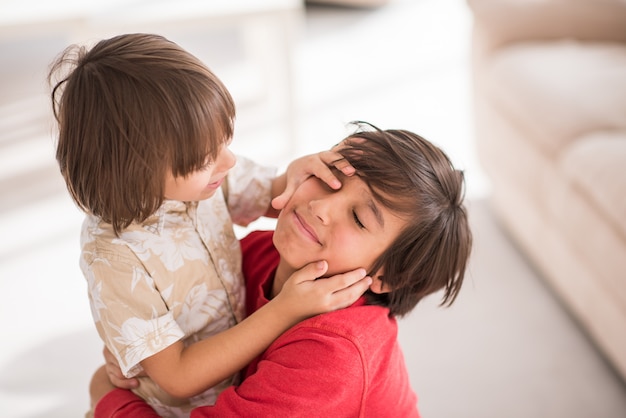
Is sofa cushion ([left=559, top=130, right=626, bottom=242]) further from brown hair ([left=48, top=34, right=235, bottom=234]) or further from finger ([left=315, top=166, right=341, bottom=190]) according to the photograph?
brown hair ([left=48, top=34, right=235, bottom=234])

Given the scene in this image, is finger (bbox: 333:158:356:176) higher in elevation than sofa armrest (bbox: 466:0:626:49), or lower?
lower

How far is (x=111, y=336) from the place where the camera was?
0.87 m

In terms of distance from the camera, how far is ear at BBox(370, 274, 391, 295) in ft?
3.35

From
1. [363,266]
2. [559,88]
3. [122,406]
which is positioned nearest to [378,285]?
[363,266]

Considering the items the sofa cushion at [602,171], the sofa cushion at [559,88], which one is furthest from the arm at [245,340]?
the sofa cushion at [559,88]

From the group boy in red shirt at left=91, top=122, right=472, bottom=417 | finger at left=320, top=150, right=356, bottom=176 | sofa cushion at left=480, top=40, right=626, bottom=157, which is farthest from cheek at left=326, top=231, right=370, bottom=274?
sofa cushion at left=480, top=40, right=626, bottom=157

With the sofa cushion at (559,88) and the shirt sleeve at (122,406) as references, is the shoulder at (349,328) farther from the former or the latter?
the sofa cushion at (559,88)

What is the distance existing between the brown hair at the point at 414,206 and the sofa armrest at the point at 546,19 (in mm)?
1337

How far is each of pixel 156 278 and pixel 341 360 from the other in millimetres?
302

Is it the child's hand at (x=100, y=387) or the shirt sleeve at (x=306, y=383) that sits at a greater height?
the shirt sleeve at (x=306, y=383)

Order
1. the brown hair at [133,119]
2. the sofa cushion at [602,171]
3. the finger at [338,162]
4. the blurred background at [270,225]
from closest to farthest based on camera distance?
the brown hair at [133,119], the finger at [338,162], the sofa cushion at [602,171], the blurred background at [270,225]

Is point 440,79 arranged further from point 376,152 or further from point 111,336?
point 111,336

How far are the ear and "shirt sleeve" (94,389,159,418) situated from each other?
0.41 meters

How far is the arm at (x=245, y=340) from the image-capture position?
0.91 metres
